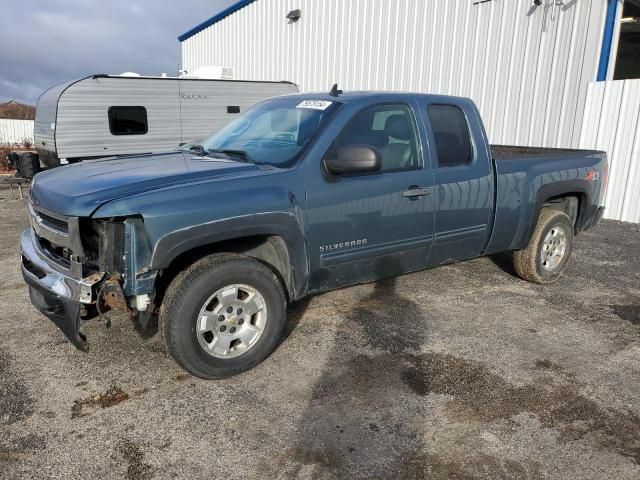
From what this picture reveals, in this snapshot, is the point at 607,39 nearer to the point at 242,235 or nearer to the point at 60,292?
the point at 242,235

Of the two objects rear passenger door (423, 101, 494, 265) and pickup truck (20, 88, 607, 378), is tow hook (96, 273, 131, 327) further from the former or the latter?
rear passenger door (423, 101, 494, 265)

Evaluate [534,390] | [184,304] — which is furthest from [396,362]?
[184,304]

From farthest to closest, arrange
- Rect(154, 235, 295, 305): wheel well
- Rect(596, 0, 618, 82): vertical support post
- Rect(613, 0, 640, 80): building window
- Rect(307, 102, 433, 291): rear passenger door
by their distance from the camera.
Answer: Rect(613, 0, 640, 80): building window, Rect(596, 0, 618, 82): vertical support post, Rect(307, 102, 433, 291): rear passenger door, Rect(154, 235, 295, 305): wheel well

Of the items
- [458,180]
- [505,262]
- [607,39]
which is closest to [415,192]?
[458,180]

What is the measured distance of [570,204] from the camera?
5602mm

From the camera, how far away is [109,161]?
396cm

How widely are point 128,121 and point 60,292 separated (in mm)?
8691

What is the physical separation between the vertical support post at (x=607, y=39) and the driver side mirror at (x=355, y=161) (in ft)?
23.3

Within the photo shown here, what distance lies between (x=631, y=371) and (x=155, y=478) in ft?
10.5

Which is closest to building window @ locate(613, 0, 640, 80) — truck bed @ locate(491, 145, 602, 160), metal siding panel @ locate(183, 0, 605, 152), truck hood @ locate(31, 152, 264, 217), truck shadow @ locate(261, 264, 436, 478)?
metal siding panel @ locate(183, 0, 605, 152)

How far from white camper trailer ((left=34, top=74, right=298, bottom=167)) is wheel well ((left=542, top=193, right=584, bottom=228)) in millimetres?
8169

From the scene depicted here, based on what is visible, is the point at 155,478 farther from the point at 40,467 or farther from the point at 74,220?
the point at 74,220

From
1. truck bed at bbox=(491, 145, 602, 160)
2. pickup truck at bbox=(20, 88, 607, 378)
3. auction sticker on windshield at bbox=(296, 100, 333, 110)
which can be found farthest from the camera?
truck bed at bbox=(491, 145, 602, 160)

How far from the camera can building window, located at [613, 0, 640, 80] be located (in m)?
11.4
